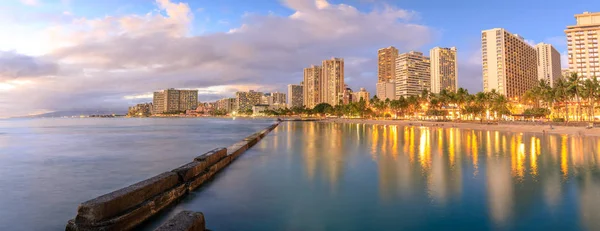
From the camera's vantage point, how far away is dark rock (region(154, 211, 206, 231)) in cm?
657

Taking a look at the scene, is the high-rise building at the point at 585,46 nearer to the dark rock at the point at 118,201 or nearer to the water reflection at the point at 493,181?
the water reflection at the point at 493,181

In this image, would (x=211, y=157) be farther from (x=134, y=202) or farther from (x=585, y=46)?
(x=585, y=46)

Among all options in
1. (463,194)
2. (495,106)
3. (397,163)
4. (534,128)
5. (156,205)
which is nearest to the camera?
(156,205)

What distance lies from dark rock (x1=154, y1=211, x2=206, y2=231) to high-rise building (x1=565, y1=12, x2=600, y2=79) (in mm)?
218381

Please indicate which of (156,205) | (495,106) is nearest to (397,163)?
(156,205)

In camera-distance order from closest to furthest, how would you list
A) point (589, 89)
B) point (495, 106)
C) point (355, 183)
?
1. point (355, 183)
2. point (589, 89)
3. point (495, 106)

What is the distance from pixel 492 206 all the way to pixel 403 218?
3.37 metres

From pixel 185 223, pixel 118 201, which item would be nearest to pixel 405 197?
pixel 185 223

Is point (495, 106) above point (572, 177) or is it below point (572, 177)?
above

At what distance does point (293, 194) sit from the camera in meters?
12.7

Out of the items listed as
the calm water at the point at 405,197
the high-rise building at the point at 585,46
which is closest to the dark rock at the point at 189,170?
the calm water at the point at 405,197

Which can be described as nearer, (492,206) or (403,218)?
(403,218)

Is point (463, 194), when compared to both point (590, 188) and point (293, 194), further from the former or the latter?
point (293, 194)

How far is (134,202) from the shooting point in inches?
366
